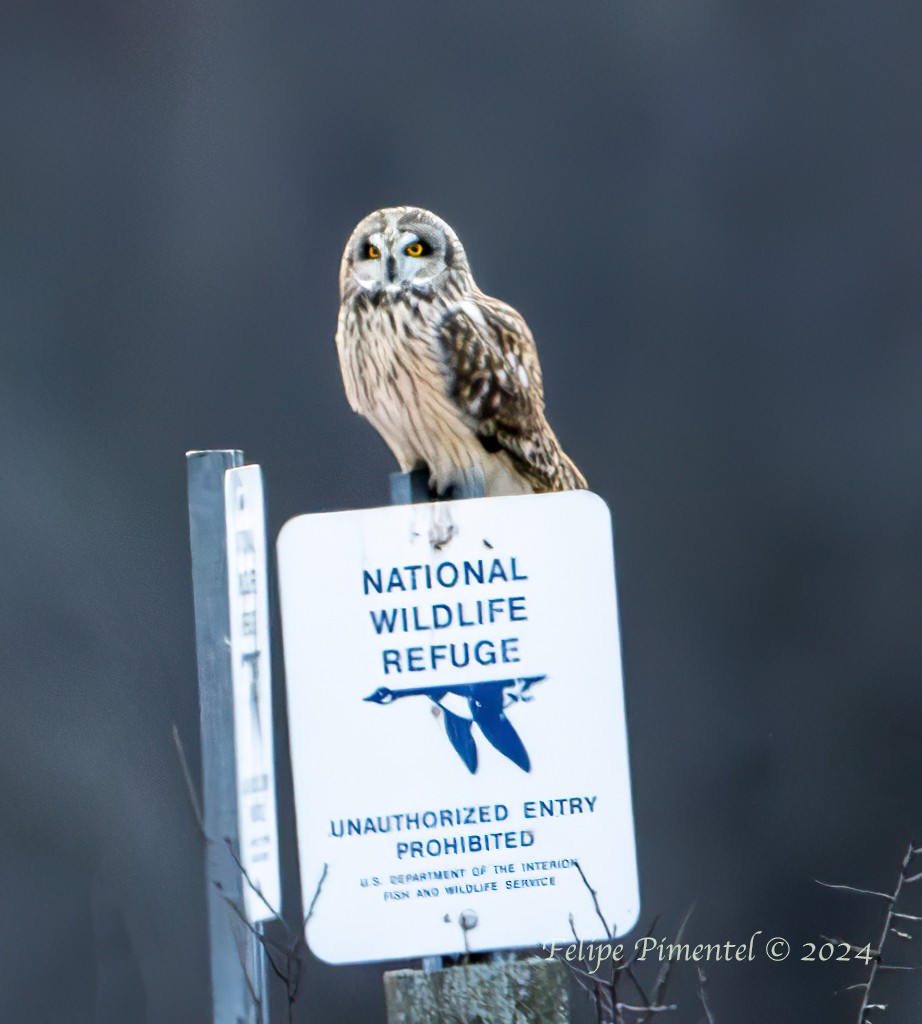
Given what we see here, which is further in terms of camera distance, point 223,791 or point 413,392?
point 413,392

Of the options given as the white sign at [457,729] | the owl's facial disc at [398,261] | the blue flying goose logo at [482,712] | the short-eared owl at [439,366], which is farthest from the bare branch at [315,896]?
the owl's facial disc at [398,261]

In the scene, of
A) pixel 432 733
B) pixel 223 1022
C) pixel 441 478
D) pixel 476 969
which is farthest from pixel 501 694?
pixel 441 478

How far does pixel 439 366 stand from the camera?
188 cm

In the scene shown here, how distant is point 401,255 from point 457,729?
88 cm

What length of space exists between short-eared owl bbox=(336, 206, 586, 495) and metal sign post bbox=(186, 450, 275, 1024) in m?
0.71

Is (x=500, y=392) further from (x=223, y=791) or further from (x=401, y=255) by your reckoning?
(x=223, y=791)

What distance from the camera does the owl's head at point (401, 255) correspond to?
72.6 inches

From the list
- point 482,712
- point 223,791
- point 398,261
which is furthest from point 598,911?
point 398,261

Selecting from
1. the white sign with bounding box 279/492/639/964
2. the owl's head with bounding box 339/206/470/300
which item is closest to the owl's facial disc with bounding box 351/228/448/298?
the owl's head with bounding box 339/206/470/300

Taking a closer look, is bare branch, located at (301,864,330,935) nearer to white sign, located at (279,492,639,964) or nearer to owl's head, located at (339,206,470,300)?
white sign, located at (279,492,639,964)

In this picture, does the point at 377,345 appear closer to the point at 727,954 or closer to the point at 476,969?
the point at 476,969

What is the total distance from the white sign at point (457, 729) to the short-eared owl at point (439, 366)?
2.09ft

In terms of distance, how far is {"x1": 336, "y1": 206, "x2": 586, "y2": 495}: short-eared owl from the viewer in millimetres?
1856

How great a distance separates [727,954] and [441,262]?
140 cm
